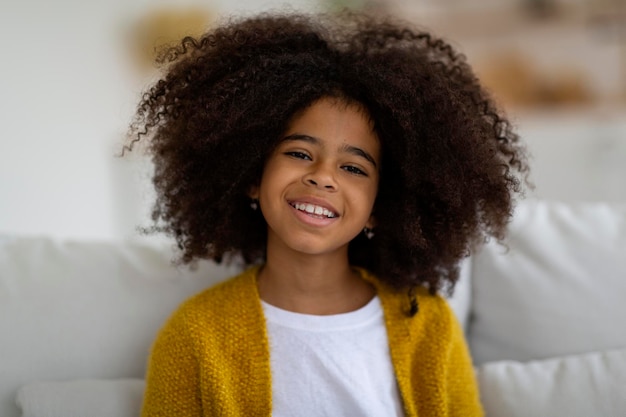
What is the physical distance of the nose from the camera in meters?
1.00

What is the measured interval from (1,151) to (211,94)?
1.57 m

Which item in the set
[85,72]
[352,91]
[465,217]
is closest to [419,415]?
[465,217]

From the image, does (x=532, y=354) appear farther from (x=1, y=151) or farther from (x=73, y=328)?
(x=1, y=151)

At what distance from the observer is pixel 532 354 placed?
1.29 metres

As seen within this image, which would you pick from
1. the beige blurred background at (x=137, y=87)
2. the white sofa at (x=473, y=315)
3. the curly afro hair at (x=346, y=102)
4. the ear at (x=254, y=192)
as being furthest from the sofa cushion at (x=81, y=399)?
the beige blurred background at (x=137, y=87)

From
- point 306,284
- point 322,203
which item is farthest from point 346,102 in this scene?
point 306,284

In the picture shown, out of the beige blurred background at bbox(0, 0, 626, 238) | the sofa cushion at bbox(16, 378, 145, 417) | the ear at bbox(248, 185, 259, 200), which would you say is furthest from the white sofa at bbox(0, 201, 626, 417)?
the beige blurred background at bbox(0, 0, 626, 238)

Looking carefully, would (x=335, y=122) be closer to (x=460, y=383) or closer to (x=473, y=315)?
(x=460, y=383)

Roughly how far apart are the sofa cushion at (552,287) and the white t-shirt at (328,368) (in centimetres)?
31

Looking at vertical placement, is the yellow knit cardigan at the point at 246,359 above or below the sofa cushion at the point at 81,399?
above

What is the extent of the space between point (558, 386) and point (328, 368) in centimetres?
38

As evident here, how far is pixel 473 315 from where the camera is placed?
1.38 meters

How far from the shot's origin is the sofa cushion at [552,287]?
4.15 feet

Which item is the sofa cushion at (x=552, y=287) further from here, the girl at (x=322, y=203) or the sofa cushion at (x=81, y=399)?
the sofa cushion at (x=81, y=399)
